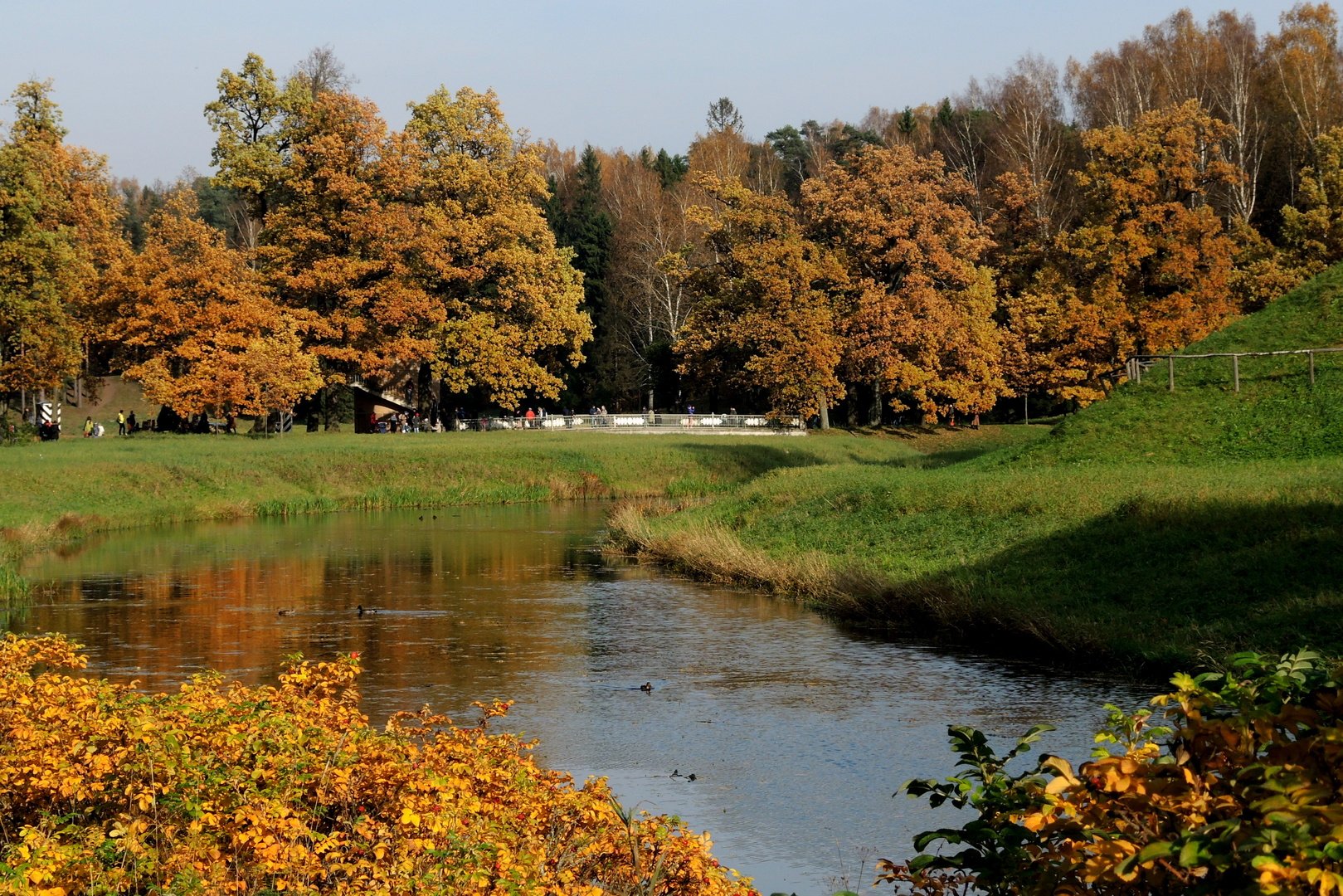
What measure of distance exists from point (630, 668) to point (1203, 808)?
17.3 metres

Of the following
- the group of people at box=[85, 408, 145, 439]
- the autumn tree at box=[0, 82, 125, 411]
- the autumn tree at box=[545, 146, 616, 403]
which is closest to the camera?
the autumn tree at box=[0, 82, 125, 411]

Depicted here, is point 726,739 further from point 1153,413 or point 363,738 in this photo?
point 1153,413

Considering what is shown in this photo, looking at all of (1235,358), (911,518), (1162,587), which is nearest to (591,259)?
(1235,358)

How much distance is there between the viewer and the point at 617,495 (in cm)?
5609

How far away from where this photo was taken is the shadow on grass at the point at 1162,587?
20.1 m

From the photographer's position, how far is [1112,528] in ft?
86.3

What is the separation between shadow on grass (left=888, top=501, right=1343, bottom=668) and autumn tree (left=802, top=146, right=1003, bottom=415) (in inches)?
1723

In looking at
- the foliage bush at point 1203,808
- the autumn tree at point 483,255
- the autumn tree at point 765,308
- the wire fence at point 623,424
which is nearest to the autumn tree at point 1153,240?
the autumn tree at point 765,308

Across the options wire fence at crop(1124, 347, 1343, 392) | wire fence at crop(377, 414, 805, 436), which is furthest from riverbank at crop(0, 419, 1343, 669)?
wire fence at crop(377, 414, 805, 436)

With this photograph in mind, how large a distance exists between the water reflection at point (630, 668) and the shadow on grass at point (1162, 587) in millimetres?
1263

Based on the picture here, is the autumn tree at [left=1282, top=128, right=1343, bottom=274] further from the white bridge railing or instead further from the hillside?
the white bridge railing

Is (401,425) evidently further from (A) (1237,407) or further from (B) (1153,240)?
(A) (1237,407)

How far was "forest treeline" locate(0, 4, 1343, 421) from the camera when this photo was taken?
65125 mm

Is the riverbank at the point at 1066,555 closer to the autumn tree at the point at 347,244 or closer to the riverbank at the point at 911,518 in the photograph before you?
the riverbank at the point at 911,518
